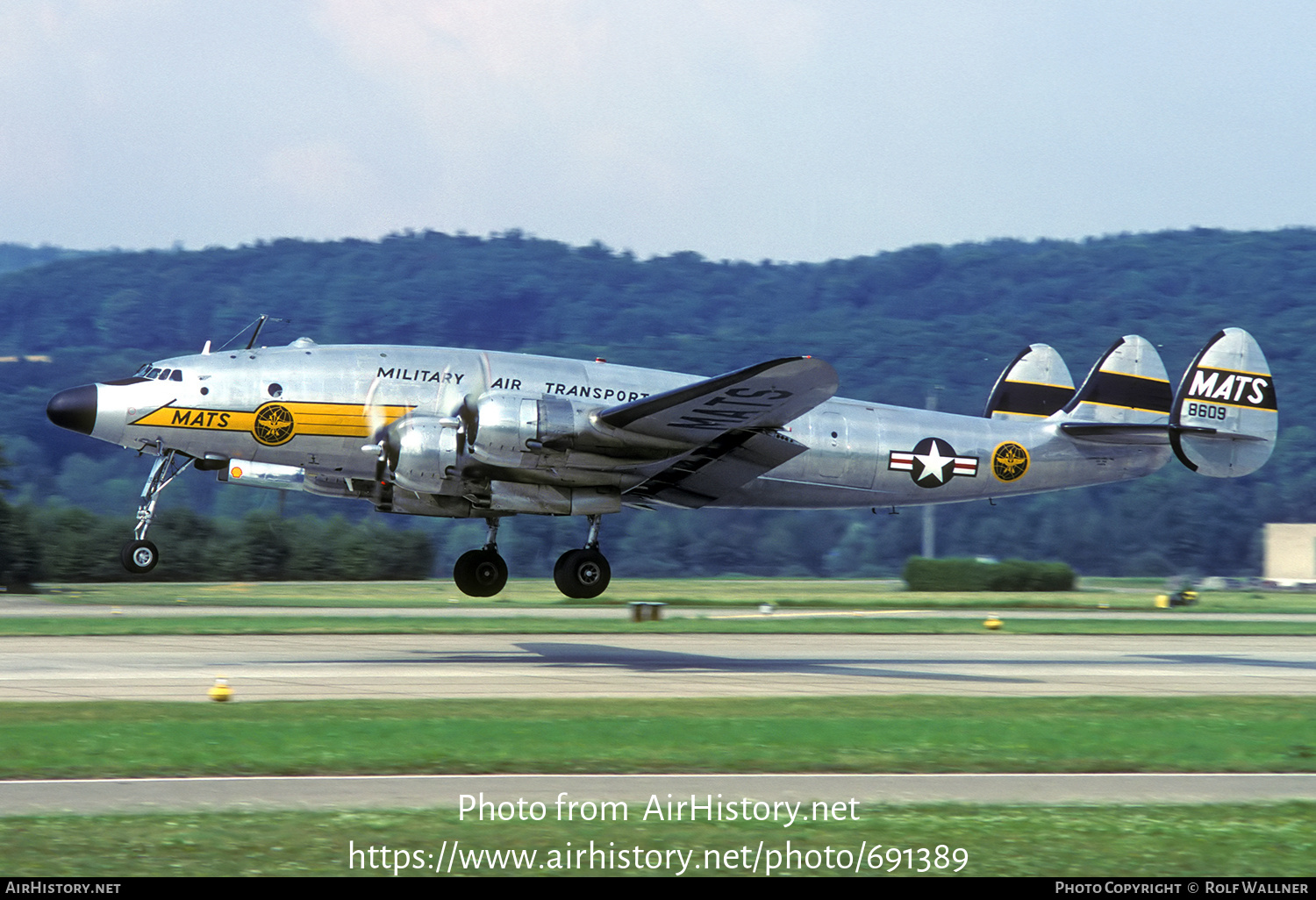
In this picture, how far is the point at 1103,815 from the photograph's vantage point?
11961mm

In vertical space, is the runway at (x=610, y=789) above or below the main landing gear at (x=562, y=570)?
below

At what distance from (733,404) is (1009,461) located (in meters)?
8.28

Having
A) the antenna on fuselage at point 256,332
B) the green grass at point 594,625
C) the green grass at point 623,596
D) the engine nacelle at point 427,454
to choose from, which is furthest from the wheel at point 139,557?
the green grass at point 623,596

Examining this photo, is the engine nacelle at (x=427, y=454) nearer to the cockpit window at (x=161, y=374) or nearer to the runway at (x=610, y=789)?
the cockpit window at (x=161, y=374)

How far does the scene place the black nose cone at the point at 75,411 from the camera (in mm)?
23906

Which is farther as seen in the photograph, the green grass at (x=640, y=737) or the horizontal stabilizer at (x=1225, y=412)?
the horizontal stabilizer at (x=1225, y=412)

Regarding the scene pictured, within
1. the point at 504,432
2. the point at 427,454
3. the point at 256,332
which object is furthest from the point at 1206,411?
the point at 256,332

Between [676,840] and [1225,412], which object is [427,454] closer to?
[676,840]

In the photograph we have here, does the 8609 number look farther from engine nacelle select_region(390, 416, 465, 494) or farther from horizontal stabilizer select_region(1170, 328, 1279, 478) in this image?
engine nacelle select_region(390, 416, 465, 494)

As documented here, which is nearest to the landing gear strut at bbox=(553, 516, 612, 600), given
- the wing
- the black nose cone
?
the wing

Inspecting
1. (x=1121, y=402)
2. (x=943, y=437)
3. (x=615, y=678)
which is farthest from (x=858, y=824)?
(x=1121, y=402)

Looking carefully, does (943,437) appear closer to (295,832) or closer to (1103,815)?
(1103,815)

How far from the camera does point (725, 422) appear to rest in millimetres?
24016

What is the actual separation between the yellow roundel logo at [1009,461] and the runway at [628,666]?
401 centimetres
